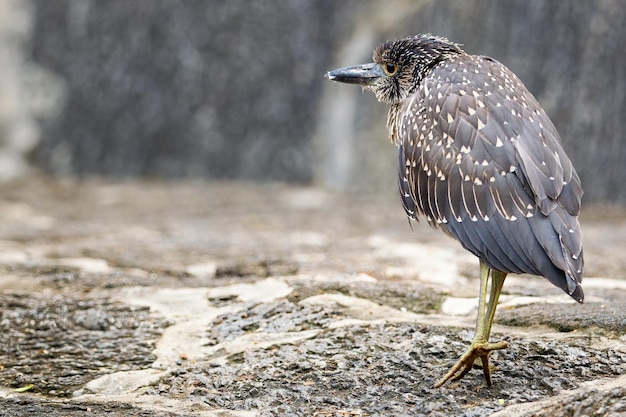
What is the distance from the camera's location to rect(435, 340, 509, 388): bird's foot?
3.24 m

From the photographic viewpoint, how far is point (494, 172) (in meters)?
3.42

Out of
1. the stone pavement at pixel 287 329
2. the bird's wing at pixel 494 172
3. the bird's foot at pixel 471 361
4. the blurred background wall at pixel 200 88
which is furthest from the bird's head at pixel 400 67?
the blurred background wall at pixel 200 88

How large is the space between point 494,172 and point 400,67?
3.87 feet

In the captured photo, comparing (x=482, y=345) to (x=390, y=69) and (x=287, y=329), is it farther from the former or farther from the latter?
(x=390, y=69)

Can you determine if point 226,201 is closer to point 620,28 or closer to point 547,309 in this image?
point 620,28

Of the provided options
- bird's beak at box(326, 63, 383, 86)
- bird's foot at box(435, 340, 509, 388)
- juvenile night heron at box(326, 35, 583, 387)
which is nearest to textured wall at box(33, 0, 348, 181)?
bird's beak at box(326, 63, 383, 86)

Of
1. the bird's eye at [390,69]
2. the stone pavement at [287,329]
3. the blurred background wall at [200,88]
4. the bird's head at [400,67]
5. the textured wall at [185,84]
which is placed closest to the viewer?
the stone pavement at [287,329]

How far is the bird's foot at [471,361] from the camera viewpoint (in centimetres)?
324

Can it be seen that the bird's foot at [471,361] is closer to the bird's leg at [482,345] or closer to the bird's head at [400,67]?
the bird's leg at [482,345]

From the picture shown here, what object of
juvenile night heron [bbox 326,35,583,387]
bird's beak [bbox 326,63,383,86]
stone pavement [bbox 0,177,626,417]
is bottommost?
stone pavement [bbox 0,177,626,417]

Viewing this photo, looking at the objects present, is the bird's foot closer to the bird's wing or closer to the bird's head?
the bird's wing

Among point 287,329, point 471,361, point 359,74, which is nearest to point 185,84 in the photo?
point 359,74

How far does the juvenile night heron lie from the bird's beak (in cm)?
50

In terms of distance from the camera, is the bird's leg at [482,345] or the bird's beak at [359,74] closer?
the bird's leg at [482,345]
